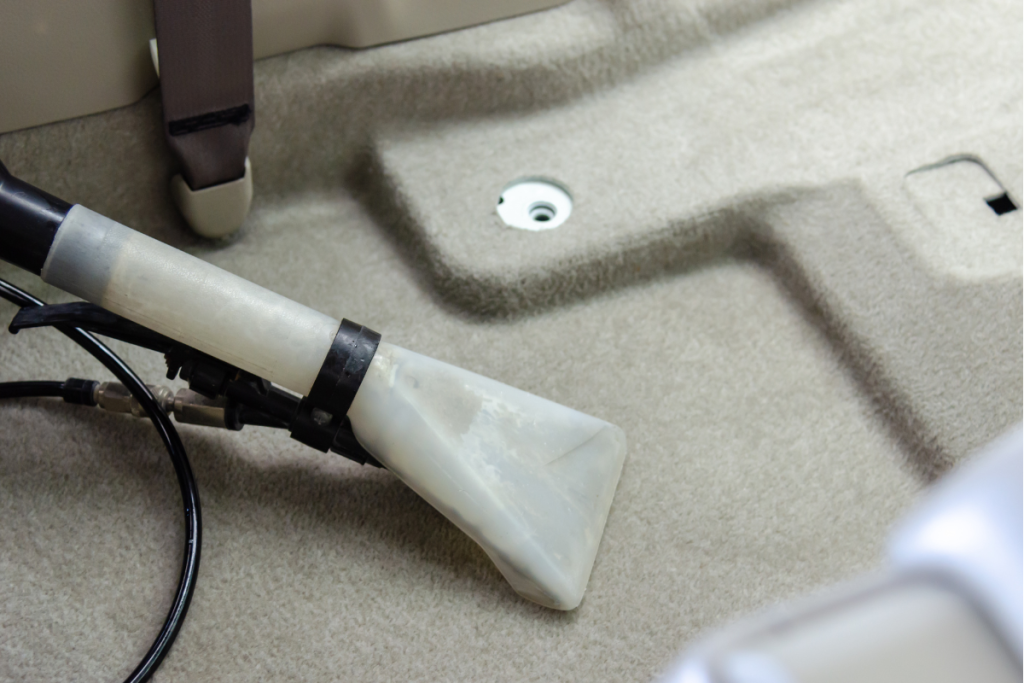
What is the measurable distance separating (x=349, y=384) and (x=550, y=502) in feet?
0.75

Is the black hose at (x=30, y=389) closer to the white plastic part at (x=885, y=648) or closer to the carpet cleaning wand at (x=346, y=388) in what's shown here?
the carpet cleaning wand at (x=346, y=388)

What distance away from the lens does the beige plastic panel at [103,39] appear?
0.87 m

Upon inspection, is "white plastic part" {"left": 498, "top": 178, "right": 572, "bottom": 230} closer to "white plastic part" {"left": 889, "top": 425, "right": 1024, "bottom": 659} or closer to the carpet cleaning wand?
the carpet cleaning wand

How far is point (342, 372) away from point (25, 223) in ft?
0.97

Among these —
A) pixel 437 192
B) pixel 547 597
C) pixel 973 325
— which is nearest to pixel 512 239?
pixel 437 192

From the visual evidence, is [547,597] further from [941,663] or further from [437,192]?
[941,663]

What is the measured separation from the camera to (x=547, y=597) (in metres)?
0.83

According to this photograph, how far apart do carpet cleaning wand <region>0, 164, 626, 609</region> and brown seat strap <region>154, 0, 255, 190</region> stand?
22 centimetres

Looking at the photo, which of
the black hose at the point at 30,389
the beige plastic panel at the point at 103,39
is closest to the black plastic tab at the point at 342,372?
the black hose at the point at 30,389

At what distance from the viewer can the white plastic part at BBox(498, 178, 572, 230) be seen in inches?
44.9

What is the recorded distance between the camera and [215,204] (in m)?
1.05

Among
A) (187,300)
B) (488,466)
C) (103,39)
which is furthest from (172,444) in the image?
(103,39)

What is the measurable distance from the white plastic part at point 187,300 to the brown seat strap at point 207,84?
0.22m

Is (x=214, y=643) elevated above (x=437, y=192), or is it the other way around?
(x=437, y=192)
